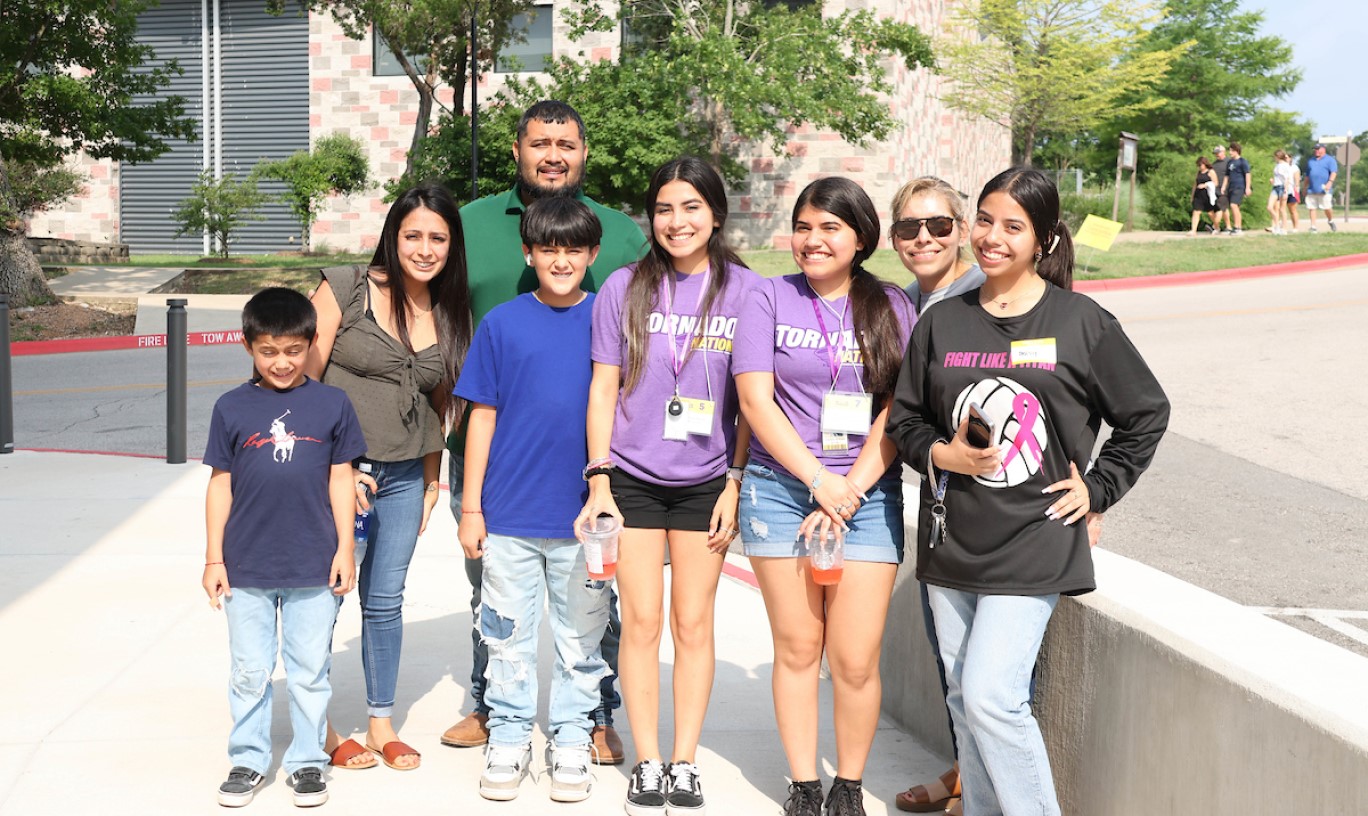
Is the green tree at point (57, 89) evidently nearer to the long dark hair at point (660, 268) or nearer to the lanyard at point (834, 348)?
the long dark hair at point (660, 268)

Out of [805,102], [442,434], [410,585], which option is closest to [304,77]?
[805,102]

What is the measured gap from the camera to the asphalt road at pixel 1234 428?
7195 mm

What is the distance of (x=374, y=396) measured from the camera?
4.26 m

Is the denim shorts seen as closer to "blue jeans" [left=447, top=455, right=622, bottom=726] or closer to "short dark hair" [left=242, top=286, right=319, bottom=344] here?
"blue jeans" [left=447, top=455, right=622, bottom=726]

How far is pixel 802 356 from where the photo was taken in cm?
368

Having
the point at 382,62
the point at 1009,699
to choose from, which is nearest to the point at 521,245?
the point at 1009,699

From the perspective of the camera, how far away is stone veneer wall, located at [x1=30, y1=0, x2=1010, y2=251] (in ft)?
97.2

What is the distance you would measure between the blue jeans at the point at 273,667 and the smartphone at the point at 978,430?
209 cm

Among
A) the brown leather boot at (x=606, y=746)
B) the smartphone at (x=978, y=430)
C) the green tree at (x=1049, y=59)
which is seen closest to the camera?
the smartphone at (x=978, y=430)

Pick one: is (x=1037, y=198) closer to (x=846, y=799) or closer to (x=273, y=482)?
(x=846, y=799)

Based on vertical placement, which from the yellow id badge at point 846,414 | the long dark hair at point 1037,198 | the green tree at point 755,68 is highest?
the green tree at point 755,68

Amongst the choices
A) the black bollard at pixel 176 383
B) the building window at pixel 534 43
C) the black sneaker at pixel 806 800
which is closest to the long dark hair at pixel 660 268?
the black sneaker at pixel 806 800

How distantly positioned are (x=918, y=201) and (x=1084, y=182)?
52.3 meters

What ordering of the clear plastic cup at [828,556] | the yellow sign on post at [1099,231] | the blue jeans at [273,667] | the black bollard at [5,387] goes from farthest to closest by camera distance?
the yellow sign on post at [1099,231]
the black bollard at [5,387]
the blue jeans at [273,667]
the clear plastic cup at [828,556]
